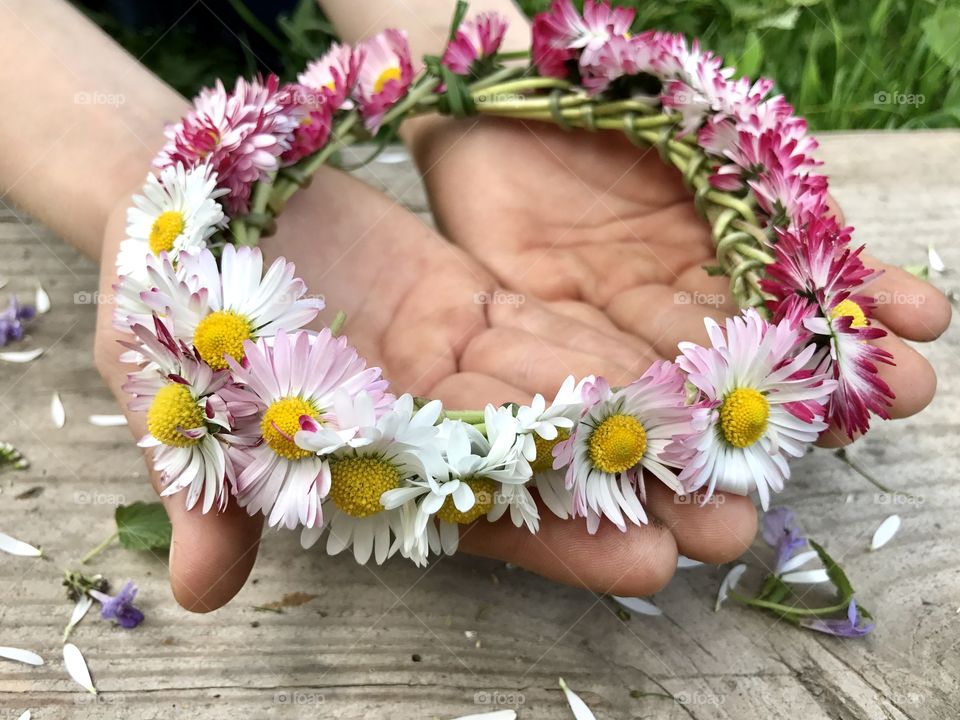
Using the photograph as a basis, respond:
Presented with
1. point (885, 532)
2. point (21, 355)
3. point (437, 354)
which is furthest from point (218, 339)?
point (885, 532)

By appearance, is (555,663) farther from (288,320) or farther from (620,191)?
(620,191)

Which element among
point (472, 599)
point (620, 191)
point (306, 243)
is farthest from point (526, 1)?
point (472, 599)

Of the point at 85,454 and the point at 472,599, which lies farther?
the point at 85,454

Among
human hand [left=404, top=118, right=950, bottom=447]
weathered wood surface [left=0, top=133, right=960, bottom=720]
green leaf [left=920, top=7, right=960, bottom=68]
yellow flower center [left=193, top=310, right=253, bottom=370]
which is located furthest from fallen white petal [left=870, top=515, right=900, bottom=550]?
green leaf [left=920, top=7, right=960, bottom=68]

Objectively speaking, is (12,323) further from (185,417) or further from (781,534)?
(781,534)

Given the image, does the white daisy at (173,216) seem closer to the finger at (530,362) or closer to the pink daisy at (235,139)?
the pink daisy at (235,139)

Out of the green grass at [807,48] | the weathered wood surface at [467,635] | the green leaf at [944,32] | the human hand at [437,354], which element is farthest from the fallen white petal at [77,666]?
the green leaf at [944,32]
